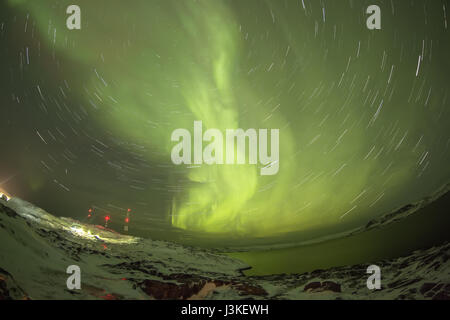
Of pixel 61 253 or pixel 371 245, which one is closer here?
pixel 61 253

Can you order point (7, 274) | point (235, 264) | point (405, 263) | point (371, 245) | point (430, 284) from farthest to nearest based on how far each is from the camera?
point (235, 264) < point (371, 245) < point (405, 263) < point (430, 284) < point (7, 274)

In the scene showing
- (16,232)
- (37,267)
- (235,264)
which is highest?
(16,232)

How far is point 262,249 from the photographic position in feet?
112

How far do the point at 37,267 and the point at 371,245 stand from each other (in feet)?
101

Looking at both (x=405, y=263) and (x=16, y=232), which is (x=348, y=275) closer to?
(x=405, y=263)

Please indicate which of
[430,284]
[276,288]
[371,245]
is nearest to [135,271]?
[276,288]

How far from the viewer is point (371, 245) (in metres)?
27.4
